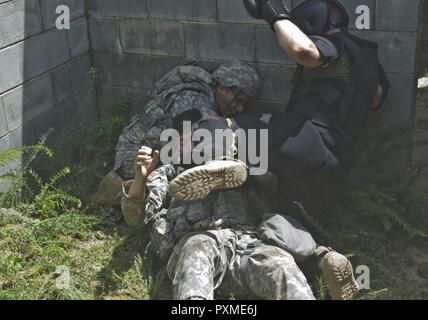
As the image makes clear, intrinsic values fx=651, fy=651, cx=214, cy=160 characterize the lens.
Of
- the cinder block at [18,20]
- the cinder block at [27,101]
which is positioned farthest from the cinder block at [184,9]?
the cinder block at [27,101]

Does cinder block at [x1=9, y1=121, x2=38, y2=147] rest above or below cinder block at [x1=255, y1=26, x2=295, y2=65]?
below

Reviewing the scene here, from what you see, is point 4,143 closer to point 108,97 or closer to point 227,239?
point 108,97

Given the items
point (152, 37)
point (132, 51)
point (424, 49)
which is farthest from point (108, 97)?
point (424, 49)

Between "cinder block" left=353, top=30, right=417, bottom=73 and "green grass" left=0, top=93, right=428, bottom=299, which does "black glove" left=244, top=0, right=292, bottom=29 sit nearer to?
"cinder block" left=353, top=30, right=417, bottom=73

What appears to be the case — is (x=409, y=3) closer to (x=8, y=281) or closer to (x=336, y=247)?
(x=336, y=247)

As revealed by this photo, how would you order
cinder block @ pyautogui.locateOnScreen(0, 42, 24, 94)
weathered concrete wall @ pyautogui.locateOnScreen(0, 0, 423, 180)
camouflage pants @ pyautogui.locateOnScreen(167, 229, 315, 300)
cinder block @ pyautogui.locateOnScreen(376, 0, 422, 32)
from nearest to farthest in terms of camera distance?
camouflage pants @ pyautogui.locateOnScreen(167, 229, 315, 300)
cinder block @ pyautogui.locateOnScreen(376, 0, 422, 32)
weathered concrete wall @ pyautogui.locateOnScreen(0, 0, 423, 180)
cinder block @ pyautogui.locateOnScreen(0, 42, 24, 94)

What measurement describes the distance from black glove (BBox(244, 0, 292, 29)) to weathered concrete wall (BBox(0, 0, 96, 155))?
1800mm

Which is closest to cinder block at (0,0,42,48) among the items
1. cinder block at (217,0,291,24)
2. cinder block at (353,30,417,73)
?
cinder block at (217,0,291,24)

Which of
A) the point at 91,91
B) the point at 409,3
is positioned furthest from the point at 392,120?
the point at 91,91

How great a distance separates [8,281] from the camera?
3887 mm

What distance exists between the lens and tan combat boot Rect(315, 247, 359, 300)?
3.48 metres

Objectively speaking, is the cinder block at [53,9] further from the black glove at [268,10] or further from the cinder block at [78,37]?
the black glove at [268,10]

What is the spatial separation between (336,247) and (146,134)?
153cm

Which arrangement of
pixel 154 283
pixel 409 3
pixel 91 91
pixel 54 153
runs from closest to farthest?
1. pixel 154 283
2. pixel 409 3
3. pixel 54 153
4. pixel 91 91
